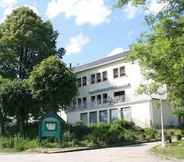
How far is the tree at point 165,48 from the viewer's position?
77.0ft

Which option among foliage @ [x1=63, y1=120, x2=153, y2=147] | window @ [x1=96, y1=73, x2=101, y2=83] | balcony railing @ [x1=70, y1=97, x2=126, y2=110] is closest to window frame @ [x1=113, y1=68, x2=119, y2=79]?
balcony railing @ [x1=70, y1=97, x2=126, y2=110]

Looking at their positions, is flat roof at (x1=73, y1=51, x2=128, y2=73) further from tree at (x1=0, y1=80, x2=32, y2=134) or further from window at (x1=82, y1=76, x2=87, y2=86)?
tree at (x1=0, y1=80, x2=32, y2=134)

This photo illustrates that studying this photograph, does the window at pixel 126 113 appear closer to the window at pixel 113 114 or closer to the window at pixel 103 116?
the window at pixel 113 114

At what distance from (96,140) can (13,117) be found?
37.4 feet

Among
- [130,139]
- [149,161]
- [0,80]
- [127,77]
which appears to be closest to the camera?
[149,161]

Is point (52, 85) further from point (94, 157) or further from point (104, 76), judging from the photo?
point (104, 76)

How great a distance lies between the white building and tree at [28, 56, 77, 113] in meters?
15.0

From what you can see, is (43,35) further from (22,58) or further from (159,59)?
(159,59)

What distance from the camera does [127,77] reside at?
62312 mm

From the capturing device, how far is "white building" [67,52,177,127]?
57812mm

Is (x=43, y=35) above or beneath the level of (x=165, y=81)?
above

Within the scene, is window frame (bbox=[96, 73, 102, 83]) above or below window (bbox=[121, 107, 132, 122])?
above

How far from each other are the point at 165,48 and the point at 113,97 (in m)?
40.9

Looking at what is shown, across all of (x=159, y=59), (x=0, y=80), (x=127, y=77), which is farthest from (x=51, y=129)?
(x=127, y=77)
